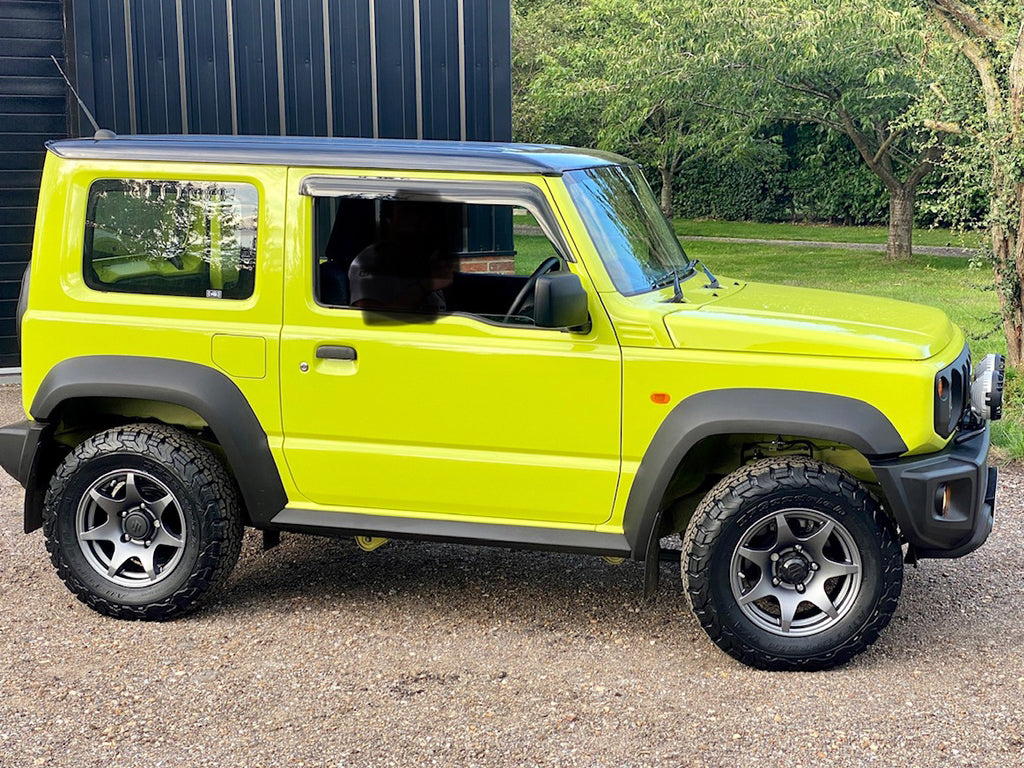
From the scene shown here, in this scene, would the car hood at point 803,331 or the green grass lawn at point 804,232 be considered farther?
the green grass lawn at point 804,232

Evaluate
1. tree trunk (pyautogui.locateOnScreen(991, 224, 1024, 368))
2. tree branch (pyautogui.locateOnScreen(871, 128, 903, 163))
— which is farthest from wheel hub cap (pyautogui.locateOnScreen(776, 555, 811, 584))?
tree branch (pyautogui.locateOnScreen(871, 128, 903, 163))

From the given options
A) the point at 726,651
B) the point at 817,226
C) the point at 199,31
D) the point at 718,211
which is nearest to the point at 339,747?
the point at 726,651

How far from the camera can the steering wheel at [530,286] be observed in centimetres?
470

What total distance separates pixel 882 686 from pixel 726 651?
22.1 inches

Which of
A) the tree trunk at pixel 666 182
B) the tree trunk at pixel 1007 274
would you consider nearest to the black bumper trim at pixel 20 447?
the tree trunk at pixel 1007 274

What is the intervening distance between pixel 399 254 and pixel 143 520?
1483 millimetres

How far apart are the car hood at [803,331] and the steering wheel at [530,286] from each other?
558 millimetres

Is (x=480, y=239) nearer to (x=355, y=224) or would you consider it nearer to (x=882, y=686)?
(x=355, y=224)

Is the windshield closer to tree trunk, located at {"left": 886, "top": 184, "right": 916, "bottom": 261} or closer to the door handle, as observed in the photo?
the door handle

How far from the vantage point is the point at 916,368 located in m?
4.32

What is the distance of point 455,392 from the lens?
4668mm

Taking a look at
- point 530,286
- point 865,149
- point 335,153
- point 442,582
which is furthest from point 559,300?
point 865,149

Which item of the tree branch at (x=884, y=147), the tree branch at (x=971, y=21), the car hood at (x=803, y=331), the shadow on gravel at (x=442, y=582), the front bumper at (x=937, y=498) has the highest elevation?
the tree branch at (x=971, y=21)

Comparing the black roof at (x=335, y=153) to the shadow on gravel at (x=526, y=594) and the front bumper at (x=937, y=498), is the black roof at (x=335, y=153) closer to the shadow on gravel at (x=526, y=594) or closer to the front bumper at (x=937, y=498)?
the front bumper at (x=937, y=498)
